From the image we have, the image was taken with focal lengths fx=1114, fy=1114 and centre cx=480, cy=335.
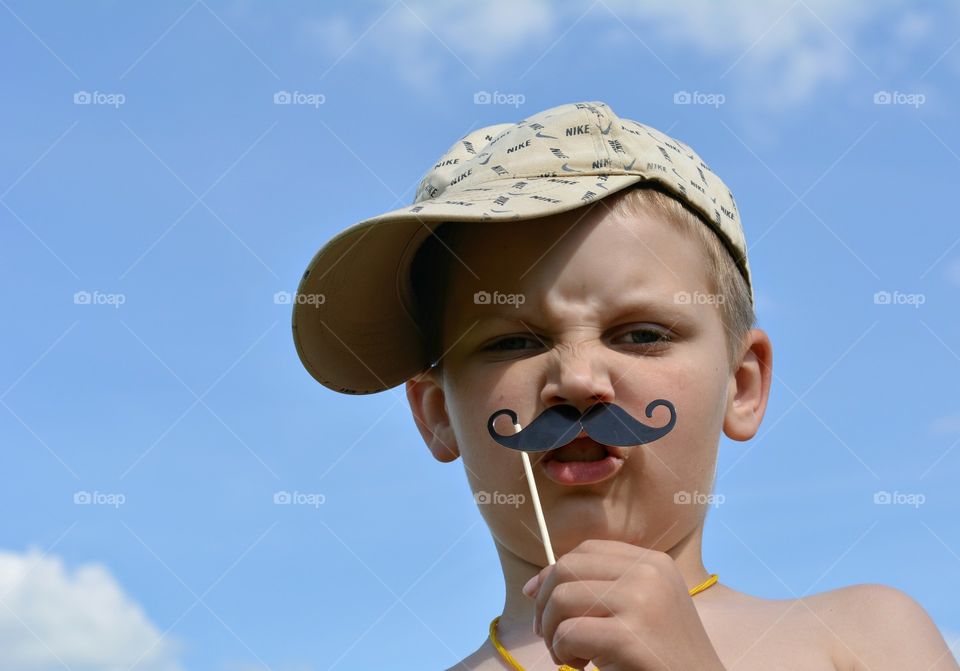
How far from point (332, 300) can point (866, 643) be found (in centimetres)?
115

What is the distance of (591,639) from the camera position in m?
1.47

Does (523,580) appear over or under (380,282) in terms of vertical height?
under

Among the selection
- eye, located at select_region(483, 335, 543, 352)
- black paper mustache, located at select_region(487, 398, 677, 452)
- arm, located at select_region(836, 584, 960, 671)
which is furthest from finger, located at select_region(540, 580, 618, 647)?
arm, located at select_region(836, 584, 960, 671)

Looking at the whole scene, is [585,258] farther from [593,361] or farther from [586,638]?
[586,638]

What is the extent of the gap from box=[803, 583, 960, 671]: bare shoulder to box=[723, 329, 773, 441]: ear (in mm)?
335

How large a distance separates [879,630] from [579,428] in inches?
25.6

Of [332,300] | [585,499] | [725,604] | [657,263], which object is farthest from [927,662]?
[332,300]

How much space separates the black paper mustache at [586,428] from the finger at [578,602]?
31 cm

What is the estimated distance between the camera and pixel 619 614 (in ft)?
4.95

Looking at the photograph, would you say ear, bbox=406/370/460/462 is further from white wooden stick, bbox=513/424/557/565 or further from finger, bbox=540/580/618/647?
finger, bbox=540/580/618/647

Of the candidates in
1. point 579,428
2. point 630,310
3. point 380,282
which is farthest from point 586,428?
point 380,282

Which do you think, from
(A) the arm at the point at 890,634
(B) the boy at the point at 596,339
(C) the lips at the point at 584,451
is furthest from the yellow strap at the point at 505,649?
(C) the lips at the point at 584,451

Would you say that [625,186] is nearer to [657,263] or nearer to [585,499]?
[657,263]

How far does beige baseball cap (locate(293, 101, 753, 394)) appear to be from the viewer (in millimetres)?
1966
